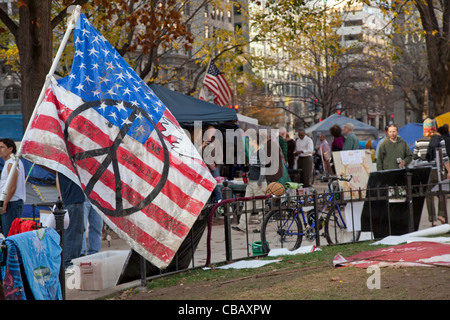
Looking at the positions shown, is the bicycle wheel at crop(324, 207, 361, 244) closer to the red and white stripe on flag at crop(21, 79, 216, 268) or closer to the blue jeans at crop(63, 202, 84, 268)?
the blue jeans at crop(63, 202, 84, 268)

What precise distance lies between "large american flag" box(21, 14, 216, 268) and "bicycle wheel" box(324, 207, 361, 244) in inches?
167

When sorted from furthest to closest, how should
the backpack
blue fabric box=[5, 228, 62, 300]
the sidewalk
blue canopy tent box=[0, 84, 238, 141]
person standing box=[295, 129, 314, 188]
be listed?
person standing box=[295, 129, 314, 188], blue canopy tent box=[0, 84, 238, 141], the backpack, the sidewalk, blue fabric box=[5, 228, 62, 300]

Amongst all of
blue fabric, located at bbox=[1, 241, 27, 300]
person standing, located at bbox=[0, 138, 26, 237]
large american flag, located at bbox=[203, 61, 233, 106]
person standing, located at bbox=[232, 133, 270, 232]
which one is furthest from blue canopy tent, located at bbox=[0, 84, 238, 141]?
blue fabric, located at bbox=[1, 241, 27, 300]

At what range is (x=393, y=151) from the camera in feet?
43.4

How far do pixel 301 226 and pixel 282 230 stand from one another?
12.3 inches

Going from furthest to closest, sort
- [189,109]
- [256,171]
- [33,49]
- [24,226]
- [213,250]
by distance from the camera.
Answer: [189,109]
[256,171]
[33,49]
[213,250]
[24,226]

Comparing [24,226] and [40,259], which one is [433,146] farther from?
[40,259]

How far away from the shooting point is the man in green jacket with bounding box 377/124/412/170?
13172 millimetres

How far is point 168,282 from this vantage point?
8.23m

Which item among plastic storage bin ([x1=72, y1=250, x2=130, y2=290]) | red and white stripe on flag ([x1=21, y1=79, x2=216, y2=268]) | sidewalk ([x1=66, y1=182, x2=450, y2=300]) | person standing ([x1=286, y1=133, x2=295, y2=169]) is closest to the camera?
red and white stripe on flag ([x1=21, y1=79, x2=216, y2=268])

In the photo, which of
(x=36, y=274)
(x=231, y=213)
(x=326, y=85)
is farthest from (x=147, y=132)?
(x=326, y=85)

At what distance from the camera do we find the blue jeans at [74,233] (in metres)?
9.34

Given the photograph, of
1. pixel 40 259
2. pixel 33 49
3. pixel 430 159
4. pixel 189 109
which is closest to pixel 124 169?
pixel 40 259

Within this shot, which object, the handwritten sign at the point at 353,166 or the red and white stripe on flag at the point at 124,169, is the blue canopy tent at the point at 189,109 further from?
the red and white stripe on flag at the point at 124,169
